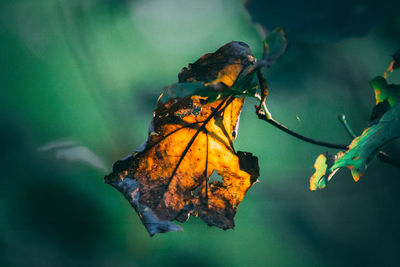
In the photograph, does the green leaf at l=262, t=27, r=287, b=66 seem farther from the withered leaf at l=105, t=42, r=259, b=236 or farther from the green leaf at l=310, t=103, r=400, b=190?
the green leaf at l=310, t=103, r=400, b=190

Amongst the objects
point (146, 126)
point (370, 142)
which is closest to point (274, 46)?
point (370, 142)

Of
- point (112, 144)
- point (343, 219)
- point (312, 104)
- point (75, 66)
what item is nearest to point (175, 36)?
point (75, 66)

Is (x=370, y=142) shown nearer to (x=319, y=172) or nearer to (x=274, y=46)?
(x=319, y=172)

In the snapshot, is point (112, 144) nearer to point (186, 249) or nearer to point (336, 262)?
point (186, 249)

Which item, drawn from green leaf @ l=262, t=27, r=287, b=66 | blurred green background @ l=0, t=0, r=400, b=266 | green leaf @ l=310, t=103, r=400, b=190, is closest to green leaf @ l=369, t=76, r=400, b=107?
green leaf @ l=310, t=103, r=400, b=190

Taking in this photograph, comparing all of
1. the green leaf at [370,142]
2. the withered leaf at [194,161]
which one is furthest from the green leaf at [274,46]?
the green leaf at [370,142]
